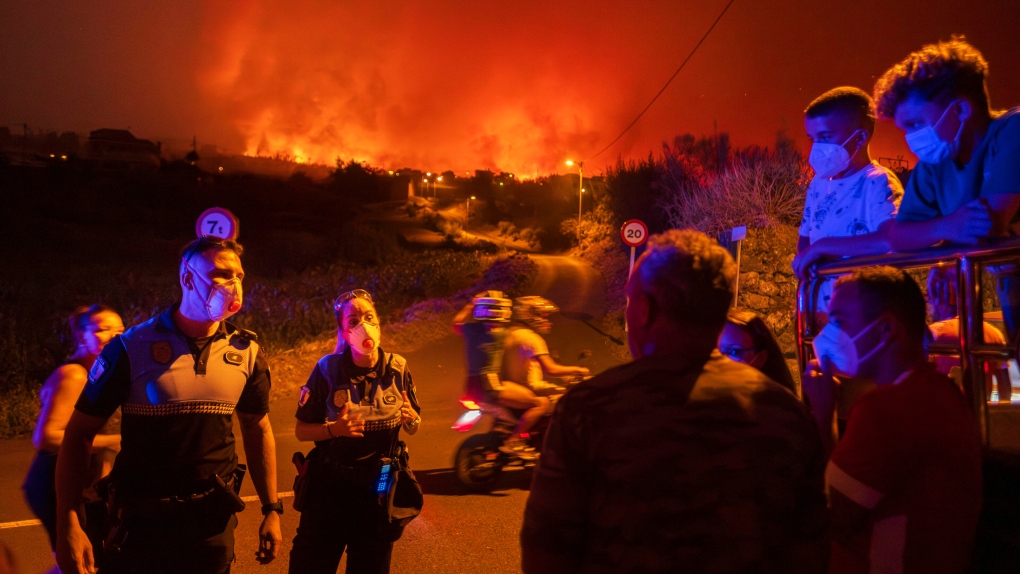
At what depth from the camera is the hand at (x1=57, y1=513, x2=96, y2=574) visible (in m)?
2.53

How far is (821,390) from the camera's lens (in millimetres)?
2162

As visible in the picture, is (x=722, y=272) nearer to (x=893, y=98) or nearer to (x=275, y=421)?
(x=893, y=98)

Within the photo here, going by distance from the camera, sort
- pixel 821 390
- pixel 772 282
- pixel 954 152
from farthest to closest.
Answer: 1. pixel 772 282
2. pixel 954 152
3. pixel 821 390

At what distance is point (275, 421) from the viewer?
934 centimetres

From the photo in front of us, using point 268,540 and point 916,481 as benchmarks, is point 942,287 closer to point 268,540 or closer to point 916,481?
point 916,481

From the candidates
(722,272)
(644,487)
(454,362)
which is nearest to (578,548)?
(644,487)

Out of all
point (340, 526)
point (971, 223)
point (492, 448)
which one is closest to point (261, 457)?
point (340, 526)

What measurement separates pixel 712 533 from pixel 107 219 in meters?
47.6

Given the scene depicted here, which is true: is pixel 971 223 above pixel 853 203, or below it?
below

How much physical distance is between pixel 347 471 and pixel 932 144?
2920 millimetres

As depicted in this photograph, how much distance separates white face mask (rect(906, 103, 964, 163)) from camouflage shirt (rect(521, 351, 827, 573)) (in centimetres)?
139

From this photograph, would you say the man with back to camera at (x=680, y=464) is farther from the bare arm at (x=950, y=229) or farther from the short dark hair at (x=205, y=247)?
the short dark hair at (x=205, y=247)

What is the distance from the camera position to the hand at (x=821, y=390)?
2150 mm

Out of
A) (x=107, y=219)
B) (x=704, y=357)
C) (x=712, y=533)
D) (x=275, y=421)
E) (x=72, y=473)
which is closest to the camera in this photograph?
(x=712, y=533)
